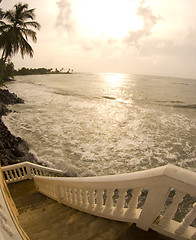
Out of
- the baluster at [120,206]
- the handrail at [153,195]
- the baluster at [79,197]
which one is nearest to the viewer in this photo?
the handrail at [153,195]

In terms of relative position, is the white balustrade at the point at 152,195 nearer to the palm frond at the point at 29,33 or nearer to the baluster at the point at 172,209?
the baluster at the point at 172,209

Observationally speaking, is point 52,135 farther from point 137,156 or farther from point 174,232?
point 174,232

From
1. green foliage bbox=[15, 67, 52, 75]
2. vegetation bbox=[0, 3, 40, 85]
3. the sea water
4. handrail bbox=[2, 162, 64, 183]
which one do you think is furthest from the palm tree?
green foliage bbox=[15, 67, 52, 75]

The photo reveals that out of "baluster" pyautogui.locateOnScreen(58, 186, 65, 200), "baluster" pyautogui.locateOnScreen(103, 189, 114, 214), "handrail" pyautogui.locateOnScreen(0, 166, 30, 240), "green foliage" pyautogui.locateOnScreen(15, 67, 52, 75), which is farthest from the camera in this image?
"green foliage" pyautogui.locateOnScreen(15, 67, 52, 75)

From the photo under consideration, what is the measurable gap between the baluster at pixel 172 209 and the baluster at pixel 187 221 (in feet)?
0.37

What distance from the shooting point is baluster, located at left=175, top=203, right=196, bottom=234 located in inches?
55.0

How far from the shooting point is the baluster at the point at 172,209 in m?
1.37

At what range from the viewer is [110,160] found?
6863mm

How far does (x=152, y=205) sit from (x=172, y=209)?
0.73 feet

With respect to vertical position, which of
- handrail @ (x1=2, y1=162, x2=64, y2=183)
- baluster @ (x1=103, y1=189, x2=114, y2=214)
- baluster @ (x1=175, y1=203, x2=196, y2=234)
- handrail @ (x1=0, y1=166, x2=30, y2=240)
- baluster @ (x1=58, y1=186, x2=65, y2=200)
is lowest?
handrail @ (x1=2, y1=162, x2=64, y2=183)

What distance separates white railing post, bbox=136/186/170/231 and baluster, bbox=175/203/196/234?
24 cm

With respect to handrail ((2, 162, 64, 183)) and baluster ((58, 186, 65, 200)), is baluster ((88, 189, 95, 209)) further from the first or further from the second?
handrail ((2, 162, 64, 183))

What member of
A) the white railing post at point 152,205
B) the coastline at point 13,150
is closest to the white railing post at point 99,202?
the white railing post at point 152,205

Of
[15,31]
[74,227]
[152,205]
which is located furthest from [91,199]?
[15,31]
